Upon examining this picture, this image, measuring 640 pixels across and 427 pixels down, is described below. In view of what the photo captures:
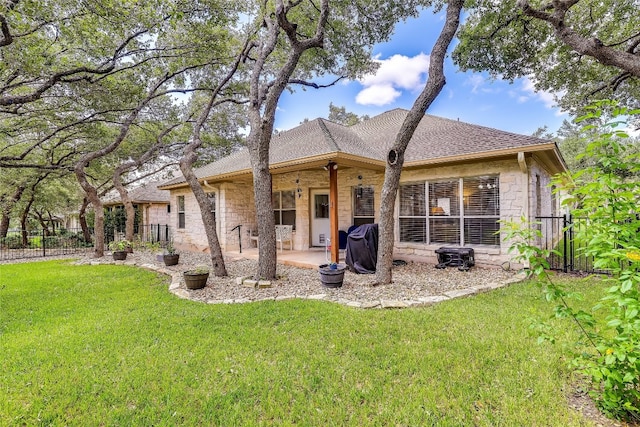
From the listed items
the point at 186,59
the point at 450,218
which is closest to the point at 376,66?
the point at 450,218

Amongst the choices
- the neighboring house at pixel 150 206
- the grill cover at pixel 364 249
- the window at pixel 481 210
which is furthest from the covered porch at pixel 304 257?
the neighboring house at pixel 150 206

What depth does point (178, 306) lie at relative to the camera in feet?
15.4

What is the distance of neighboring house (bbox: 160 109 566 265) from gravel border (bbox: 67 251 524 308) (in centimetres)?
111

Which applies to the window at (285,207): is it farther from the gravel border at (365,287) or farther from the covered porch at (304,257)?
the gravel border at (365,287)

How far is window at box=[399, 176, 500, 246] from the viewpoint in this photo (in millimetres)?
6906

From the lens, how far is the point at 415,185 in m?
7.98

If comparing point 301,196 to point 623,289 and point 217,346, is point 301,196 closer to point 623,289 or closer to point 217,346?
point 217,346

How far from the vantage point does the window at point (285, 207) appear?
10.3 m

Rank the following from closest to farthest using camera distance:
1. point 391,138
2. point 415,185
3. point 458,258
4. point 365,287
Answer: point 365,287 → point 458,258 → point 415,185 → point 391,138

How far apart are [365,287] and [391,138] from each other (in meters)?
5.85

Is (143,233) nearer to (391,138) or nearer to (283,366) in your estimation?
(391,138)

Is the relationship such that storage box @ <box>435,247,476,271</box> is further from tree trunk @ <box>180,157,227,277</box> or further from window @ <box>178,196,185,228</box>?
window @ <box>178,196,185,228</box>

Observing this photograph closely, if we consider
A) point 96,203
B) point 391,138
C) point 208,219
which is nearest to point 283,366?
point 208,219

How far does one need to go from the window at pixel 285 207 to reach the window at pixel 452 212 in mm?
3868
